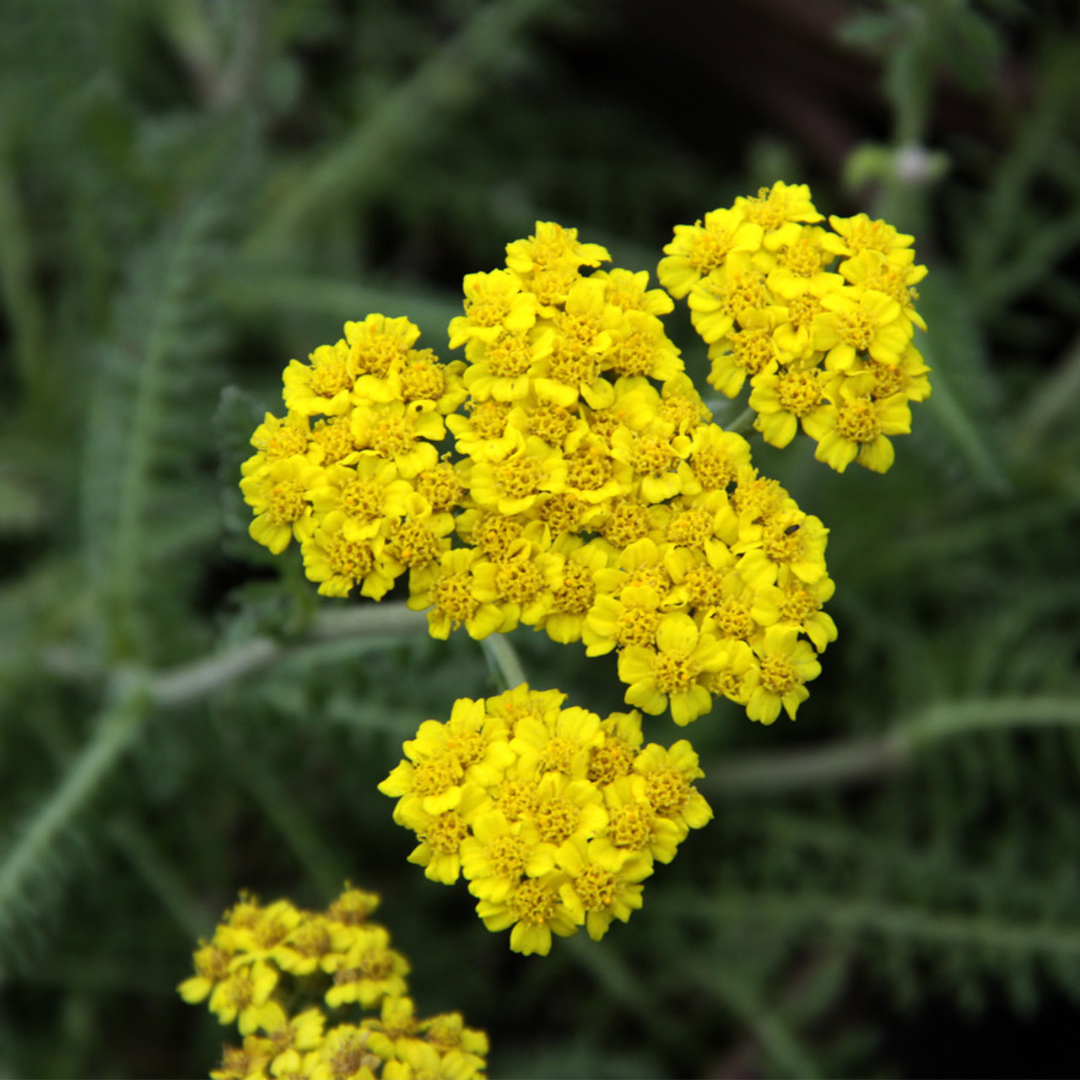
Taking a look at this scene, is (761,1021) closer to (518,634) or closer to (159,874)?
(518,634)

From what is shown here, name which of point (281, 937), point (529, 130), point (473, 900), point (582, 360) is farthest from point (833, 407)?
point (529, 130)

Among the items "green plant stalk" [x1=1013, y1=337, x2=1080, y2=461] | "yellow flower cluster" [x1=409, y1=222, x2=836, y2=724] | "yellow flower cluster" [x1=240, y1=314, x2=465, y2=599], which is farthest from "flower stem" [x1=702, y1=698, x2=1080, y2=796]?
"yellow flower cluster" [x1=240, y1=314, x2=465, y2=599]

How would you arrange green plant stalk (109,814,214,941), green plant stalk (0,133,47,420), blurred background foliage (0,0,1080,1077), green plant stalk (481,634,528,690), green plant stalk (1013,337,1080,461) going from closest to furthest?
green plant stalk (481,634,528,690) < blurred background foliage (0,0,1080,1077) < green plant stalk (109,814,214,941) < green plant stalk (1013,337,1080,461) < green plant stalk (0,133,47,420)

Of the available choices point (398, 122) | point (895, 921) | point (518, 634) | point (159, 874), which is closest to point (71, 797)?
point (159, 874)

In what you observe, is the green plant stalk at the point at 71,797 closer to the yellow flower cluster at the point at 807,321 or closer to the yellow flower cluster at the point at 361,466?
the yellow flower cluster at the point at 361,466

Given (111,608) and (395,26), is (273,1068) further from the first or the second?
(395,26)

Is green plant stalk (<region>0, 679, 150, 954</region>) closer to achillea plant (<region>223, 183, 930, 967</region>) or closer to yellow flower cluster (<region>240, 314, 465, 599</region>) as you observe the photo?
Result: achillea plant (<region>223, 183, 930, 967</region>)
